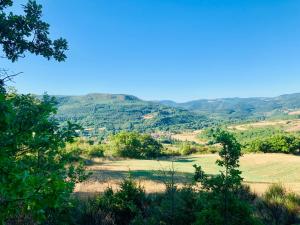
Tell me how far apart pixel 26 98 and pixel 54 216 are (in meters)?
3.59

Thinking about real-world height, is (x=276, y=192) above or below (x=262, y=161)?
above

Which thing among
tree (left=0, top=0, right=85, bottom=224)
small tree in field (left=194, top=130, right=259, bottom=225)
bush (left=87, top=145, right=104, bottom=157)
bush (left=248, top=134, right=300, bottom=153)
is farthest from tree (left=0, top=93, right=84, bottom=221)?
bush (left=248, top=134, right=300, bottom=153)

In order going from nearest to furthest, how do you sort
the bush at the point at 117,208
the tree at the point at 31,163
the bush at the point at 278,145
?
the tree at the point at 31,163 → the bush at the point at 117,208 → the bush at the point at 278,145

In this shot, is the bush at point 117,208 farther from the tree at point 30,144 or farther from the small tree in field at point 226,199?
the small tree in field at point 226,199

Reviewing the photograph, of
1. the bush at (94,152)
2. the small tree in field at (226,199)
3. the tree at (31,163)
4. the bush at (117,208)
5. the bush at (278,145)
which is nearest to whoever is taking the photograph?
the tree at (31,163)

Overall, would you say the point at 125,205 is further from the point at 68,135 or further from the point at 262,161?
the point at 262,161

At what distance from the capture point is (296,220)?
10914mm

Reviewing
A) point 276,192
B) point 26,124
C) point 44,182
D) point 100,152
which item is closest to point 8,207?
point 44,182

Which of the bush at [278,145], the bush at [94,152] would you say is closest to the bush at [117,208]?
the bush at [94,152]

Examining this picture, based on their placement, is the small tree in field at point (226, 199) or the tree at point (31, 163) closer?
the tree at point (31, 163)

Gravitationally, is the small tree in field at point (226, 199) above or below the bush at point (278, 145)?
above

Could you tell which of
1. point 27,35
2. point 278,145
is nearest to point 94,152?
point 278,145

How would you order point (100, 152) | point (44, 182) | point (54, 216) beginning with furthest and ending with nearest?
point (100, 152)
point (54, 216)
point (44, 182)

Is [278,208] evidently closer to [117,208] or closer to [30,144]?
[117,208]
